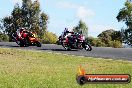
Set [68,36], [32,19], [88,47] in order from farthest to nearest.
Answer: [32,19], [68,36], [88,47]

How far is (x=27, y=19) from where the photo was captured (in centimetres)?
7838

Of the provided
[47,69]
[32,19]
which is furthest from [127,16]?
[47,69]

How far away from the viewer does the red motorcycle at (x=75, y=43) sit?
33.5 meters

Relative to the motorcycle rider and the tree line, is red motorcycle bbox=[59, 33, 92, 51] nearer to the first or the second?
the motorcycle rider

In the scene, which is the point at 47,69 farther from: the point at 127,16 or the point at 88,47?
Result: the point at 127,16

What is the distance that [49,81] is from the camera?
16906 millimetres

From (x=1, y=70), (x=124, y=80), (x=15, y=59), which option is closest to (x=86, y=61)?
(x=15, y=59)

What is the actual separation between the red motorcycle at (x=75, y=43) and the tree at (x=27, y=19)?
140 ft

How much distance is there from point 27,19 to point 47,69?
57.6m

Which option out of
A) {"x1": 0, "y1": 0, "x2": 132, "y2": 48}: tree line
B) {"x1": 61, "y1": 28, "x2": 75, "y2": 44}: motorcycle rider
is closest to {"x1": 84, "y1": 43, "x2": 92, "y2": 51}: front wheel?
{"x1": 61, "y1": 28, "x2": 75, "y2": 44}: motorcycle rider

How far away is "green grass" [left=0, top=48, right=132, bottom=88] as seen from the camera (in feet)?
53.3

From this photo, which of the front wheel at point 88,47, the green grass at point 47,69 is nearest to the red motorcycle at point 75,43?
the front wheel at point 88,47

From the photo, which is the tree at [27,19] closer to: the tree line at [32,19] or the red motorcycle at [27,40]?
the tree line at [32,19]

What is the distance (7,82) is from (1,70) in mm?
3922
